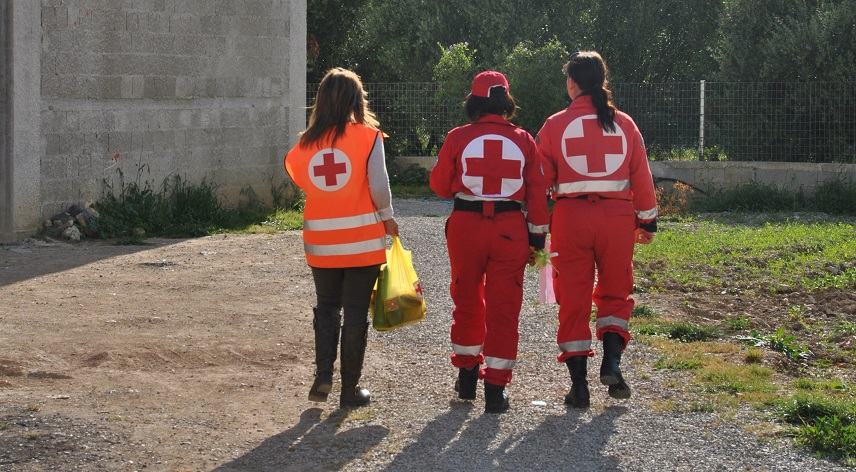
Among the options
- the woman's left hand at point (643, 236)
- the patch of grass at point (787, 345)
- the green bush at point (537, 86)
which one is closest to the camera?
the woman's left hand at point (643, 236)

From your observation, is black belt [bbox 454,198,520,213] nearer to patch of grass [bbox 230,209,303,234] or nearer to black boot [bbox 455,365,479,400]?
black boot [bbox 455,365,479,400]

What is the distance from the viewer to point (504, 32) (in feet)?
86.5

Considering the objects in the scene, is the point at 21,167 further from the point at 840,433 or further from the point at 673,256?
the point at 840,433

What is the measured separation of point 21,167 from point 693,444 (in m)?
8.45

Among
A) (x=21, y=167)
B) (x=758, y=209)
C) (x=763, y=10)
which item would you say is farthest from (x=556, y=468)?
(x=763, y=10)

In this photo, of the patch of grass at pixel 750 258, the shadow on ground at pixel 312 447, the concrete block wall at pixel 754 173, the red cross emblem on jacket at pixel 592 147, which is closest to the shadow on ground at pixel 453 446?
the shadow on ground at pixel 312 447

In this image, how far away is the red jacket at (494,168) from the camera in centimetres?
674

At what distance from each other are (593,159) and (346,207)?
4.46 feet

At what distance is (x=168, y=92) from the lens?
14.3 metres

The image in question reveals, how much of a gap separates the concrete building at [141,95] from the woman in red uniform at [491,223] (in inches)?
275

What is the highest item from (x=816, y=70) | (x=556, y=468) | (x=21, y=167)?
(x=816, y=70)

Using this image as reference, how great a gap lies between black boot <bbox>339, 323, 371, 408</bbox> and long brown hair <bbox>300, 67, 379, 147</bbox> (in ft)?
3.35

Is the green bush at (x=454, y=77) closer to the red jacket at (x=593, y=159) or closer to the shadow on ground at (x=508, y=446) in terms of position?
the red jacket at (x=593, y=159)

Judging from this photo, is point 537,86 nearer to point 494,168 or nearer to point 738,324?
point 738,324
